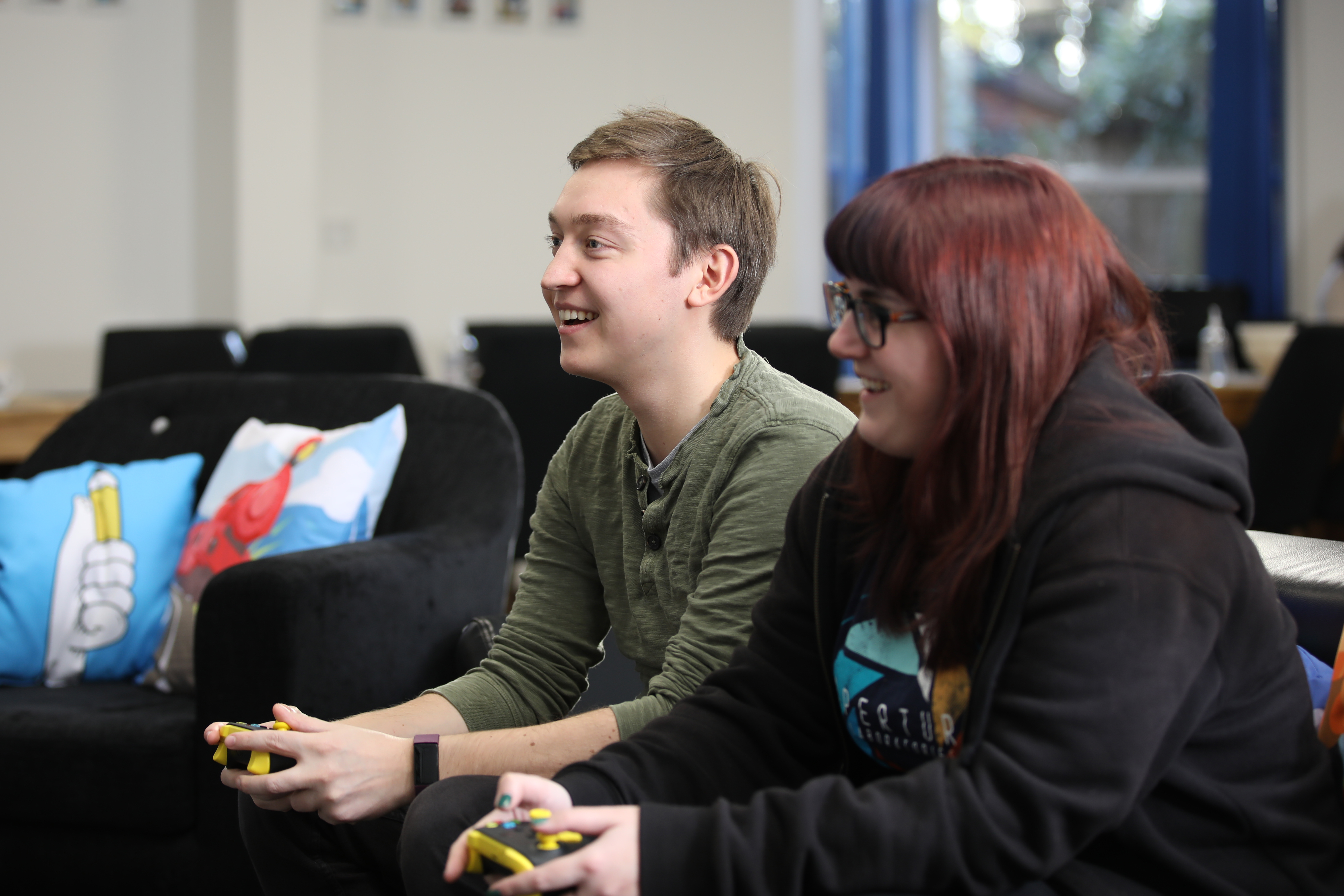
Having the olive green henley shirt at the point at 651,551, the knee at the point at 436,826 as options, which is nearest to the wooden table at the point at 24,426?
the olive green henley shirt at the point at 651,551

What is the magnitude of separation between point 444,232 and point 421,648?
365cm

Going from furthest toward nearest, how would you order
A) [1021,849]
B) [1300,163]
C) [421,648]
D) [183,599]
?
1. [1300,163]
2. [183,599]
3. [421,648]
4. [1021,849]

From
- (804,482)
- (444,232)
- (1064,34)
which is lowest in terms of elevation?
(804,482)

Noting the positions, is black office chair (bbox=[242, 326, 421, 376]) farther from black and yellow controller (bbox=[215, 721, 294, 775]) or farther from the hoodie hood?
the hoodie hood

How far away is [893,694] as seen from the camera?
89cm

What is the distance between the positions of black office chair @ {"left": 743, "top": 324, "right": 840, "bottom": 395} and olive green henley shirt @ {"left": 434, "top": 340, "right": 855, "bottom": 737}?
1.28m

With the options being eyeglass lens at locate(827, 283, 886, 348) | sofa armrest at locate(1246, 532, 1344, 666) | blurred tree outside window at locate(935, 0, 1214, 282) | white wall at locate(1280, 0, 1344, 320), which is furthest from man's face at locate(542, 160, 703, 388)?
white wall at locate(1280, 0, 1344, 320)

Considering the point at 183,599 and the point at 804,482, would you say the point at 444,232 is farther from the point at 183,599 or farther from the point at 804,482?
the point at 804,482

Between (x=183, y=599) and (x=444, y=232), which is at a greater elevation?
(x=444, y=232)

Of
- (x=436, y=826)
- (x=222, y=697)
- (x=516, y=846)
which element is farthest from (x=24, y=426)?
(x=516, y=846)

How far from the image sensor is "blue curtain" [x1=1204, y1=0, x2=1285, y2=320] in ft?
→ 17.6

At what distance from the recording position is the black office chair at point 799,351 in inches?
104

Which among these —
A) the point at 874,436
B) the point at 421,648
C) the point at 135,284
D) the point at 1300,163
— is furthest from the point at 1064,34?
the point at 874,436

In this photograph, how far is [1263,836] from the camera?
2.68ft
